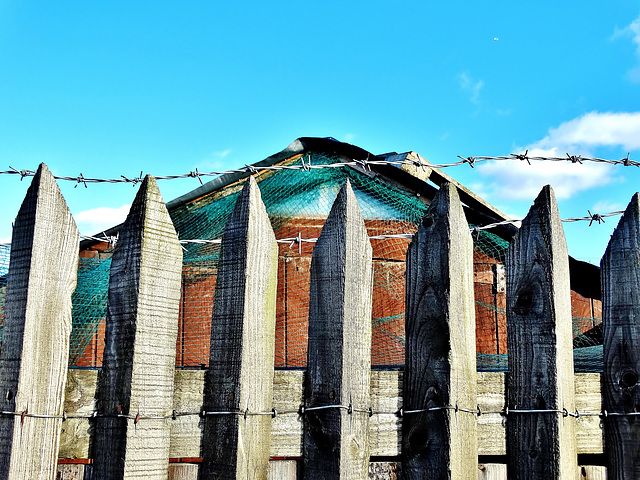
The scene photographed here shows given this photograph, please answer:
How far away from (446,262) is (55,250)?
1.56m

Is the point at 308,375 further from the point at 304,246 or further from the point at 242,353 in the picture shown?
the point at 304,246

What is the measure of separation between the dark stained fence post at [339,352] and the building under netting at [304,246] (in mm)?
2226

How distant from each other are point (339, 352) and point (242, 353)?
385mm

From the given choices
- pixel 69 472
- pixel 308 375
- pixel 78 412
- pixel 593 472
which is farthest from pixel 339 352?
pixel 593 472

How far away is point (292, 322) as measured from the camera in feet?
18.0

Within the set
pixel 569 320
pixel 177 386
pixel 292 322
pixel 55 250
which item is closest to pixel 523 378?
pixel 569 320

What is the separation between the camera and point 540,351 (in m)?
2.86

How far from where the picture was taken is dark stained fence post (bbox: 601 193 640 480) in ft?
9.69

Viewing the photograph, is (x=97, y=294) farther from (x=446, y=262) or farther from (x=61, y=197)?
(x=446, y=262)

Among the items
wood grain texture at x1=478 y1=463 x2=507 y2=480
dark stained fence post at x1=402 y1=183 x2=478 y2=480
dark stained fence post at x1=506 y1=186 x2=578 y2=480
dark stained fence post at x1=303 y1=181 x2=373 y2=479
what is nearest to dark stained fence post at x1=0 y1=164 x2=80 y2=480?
dark stained fence post at x1=303 y1=181 x2=373 y2=479

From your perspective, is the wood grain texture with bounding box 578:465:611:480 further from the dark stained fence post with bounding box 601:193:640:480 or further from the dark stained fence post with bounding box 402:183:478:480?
the dark stained fence post with bounding box 402:183:478:480

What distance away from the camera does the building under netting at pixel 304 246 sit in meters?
5.05

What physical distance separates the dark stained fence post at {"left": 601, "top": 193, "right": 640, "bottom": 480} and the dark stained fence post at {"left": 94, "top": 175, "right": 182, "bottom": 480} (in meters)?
1.98

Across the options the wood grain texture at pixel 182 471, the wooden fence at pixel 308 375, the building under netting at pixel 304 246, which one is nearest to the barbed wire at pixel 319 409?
the wooden fence at pixel 308 375
